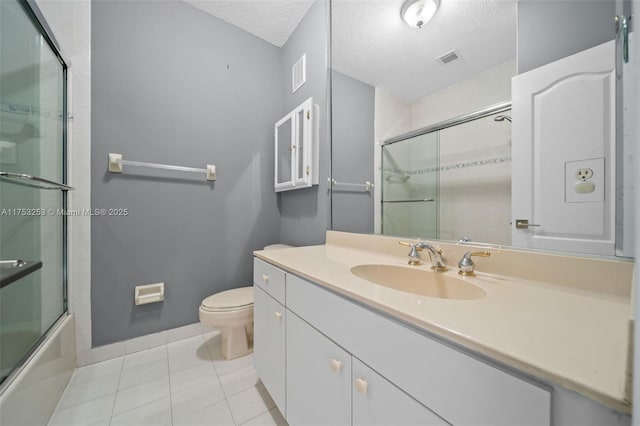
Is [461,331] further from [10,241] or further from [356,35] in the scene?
[10,241]

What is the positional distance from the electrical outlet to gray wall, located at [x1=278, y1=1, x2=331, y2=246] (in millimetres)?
1096

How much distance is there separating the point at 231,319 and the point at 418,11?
72.0 inches

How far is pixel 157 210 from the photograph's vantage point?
1.55m

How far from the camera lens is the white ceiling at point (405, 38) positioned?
0.78 metres

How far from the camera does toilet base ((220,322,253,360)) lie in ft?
4.62

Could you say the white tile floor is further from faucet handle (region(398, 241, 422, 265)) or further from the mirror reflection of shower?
the mirror reflection of shower

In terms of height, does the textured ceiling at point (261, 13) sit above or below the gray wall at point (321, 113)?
above

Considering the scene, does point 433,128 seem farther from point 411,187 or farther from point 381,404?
point 381,404

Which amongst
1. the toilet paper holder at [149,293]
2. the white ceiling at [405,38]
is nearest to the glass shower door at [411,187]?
the white ceiling at [405,38]

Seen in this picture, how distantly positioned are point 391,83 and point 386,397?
1227 mm

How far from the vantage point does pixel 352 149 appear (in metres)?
1.38

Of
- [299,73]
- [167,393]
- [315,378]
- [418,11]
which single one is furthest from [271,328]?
[299,73]

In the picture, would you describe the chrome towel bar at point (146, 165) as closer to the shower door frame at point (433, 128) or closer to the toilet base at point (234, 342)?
the toilet base at point (234, 342)

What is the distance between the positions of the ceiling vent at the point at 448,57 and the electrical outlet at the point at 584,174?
572 mm
